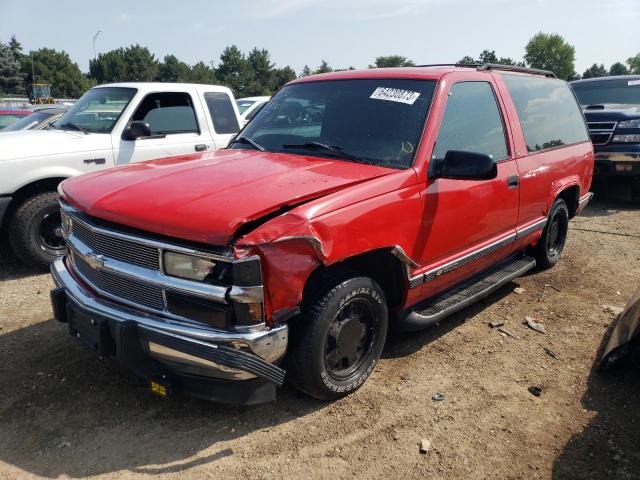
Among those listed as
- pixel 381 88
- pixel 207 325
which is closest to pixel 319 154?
pixel 381 88

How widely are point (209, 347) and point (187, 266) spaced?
397mm

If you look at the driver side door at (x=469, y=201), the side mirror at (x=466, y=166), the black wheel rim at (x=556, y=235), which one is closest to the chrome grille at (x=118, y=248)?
the driver side door at (x=469, y=201)

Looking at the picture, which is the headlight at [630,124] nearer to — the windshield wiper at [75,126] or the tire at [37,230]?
the windshield wiper at [75,126]

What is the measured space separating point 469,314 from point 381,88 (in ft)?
6.75

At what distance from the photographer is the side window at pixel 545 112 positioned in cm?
441

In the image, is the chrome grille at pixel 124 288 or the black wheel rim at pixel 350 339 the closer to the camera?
the chrome grille at pixel 124 288

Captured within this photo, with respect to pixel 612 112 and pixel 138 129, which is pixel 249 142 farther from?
pixel 612 112

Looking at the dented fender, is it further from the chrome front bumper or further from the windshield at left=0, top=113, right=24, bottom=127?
the windshield at left=0, top=113, right=24, bottom=127

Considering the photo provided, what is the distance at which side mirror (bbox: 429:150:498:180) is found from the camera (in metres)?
3.06

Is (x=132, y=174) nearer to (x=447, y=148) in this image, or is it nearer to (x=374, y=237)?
(x=374, y=237)

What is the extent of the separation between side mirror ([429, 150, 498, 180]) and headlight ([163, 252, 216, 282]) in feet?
5.11

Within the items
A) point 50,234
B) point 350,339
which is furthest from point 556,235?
point 50,234

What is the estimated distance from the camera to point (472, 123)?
12.4 feet

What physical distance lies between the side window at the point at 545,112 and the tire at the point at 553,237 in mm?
664
